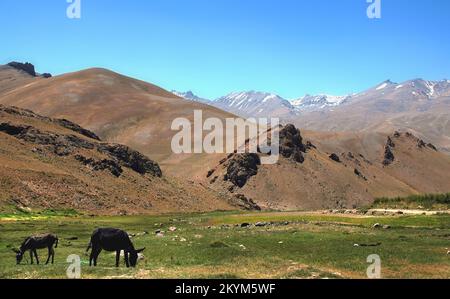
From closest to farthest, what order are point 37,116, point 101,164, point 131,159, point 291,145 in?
point 101,164 < point 131,159 < point 37,116 < point 291,145

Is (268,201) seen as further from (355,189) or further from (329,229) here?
(329,229)

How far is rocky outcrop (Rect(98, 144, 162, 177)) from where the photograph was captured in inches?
5153

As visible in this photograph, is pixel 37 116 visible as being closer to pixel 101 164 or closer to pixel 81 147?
pixel 81 147

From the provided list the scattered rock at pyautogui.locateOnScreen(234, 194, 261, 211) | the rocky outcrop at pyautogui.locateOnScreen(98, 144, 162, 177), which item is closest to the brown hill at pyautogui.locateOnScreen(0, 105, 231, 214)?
the rocky outcrop at pyautogui.locateOnScreen(98, 144, 162, 177)

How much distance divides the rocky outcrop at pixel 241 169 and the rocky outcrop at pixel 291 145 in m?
15.0

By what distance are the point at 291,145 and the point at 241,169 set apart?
2834 centimetres

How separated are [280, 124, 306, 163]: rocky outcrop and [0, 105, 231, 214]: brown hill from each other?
51578mm

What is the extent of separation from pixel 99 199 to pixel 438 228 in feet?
220

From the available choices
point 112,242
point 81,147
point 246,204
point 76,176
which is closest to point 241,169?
point 246,204

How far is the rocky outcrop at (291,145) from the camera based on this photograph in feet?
587

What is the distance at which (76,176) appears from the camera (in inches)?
4306

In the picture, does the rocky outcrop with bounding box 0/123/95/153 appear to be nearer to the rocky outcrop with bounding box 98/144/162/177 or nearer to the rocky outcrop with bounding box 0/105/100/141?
the rocky outcrop with bounding box 98/144/162/177

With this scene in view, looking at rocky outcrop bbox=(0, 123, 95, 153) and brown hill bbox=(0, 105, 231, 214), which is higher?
rocky outcrop bbox=(0, 123, 95, 153)

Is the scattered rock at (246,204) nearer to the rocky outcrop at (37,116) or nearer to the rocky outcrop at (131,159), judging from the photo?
the rocky outcrop at (131,159)
